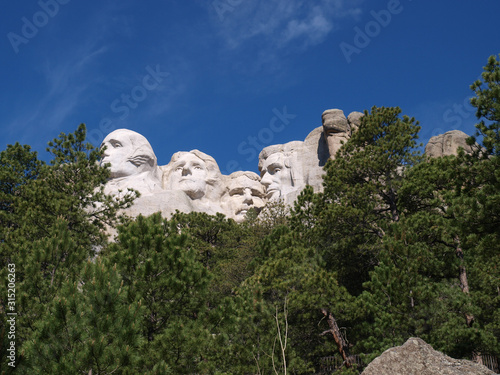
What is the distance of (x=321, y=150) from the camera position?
4806cm

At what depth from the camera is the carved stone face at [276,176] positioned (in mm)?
50625

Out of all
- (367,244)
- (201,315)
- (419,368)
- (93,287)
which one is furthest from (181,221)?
(419,368)

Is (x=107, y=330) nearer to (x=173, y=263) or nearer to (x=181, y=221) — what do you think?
(x=173, y=263)

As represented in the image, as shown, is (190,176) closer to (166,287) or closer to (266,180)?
(266,180)

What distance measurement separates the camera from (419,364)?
21.1ft

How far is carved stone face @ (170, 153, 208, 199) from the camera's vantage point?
50594mm

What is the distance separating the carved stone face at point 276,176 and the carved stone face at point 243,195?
151 centimetres

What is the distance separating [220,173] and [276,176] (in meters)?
7.47

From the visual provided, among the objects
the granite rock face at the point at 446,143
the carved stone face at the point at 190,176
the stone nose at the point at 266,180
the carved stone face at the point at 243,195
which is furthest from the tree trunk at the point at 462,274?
the carved stone face at the point at 190,176

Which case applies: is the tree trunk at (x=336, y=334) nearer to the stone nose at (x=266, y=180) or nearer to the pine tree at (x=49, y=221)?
the pine tree at (x=49, y=221)

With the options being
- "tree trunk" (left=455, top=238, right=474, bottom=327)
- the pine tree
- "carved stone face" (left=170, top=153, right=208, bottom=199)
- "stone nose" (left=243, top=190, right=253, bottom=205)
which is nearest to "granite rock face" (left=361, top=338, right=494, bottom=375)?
the pine tree

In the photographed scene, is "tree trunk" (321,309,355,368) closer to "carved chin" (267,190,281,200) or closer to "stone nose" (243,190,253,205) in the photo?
"carved chin" (267,190,281,200)

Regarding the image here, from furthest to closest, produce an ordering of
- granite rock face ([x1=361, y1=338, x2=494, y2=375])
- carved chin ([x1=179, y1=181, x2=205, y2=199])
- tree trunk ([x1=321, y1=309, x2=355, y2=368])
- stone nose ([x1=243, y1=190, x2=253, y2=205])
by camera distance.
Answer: stone nose ([x1=243, y1=190, x2=253, y2=205]) < carved chin ([x1=179, y1=181, x2=205, y2=199]) < tree trunk ([x1=321, y1=309, x2=355, y2=368]) < granite rock face ([x1=361, y1=338, x2=494, y2=375])

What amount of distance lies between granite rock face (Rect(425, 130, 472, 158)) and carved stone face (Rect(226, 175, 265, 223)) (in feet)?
64.4
